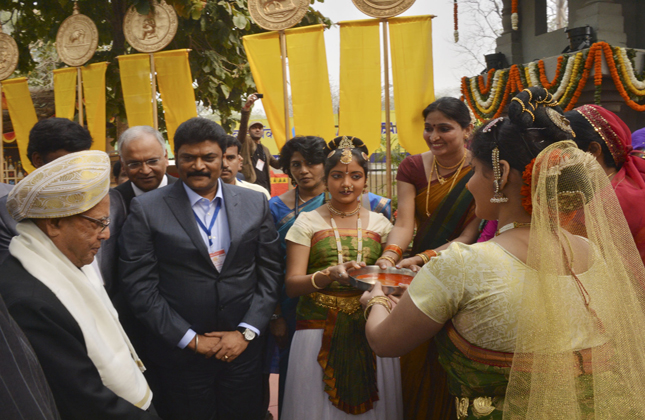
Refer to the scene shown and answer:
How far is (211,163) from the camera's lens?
2559 millimetres

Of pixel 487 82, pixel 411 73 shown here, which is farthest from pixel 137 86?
pixel 487 82

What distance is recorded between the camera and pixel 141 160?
282 centimetres

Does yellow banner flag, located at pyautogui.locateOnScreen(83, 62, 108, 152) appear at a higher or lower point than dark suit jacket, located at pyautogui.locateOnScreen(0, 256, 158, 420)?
higher

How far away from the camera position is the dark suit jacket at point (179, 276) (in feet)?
7.73

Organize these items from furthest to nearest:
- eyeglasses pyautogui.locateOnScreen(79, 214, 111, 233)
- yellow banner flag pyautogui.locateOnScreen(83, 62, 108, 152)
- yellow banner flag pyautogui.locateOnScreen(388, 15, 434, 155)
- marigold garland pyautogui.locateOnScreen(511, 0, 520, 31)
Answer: marigold garland pyautogui.locateOnScreen(511, 0, 520, 31) → yellow banner flag pyautogui.locateOnScreen(83, 62, 108, 152) → yellow banner flag pyautogui.locateOnScreen(388, 15, 434, 155) → eyeglasses pyautogui.locateOnScreen(79, 214, 111, 233)

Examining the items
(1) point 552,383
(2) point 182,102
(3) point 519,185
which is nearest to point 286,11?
(2) point 182,102

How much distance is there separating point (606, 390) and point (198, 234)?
1858mm

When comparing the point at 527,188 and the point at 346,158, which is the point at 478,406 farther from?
the point at 346,158

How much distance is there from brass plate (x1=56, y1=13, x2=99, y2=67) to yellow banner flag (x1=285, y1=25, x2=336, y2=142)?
3316 mm

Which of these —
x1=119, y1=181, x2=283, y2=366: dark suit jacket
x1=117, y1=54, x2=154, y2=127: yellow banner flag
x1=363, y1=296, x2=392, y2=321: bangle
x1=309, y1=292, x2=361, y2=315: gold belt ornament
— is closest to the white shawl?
x1=119, y1=181, x2=283, y2=366: dark suit jacket

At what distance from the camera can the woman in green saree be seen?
8.02 feet

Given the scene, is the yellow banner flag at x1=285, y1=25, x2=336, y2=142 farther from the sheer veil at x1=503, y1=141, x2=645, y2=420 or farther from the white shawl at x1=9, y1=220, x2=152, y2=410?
the sheer veil at x1=503, y1=141, x2=645, y2=420

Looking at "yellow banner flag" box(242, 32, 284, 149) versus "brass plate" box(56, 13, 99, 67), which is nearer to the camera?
"yellow banner flag" box(242, 32, 284, 149)

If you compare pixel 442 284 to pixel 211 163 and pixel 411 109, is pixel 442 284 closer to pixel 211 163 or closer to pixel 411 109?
pixel 211 163
